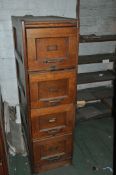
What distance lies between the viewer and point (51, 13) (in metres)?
2.16

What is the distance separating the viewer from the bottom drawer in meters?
1.85

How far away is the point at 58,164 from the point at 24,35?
1.33 m

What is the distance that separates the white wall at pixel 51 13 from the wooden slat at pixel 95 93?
0.31m

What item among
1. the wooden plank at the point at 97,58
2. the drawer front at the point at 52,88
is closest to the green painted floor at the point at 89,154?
the drawer front at the point at 52,88

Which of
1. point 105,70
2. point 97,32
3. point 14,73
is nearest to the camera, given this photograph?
point 14,73

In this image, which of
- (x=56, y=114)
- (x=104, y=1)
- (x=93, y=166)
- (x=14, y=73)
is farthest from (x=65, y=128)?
(x=104, y=1)

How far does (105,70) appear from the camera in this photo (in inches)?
113

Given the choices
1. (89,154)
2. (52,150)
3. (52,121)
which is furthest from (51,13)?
(89,154)

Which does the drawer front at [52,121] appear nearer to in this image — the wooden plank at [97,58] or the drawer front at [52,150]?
the drawer front at [52,150]

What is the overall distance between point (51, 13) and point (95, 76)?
101 centimetres

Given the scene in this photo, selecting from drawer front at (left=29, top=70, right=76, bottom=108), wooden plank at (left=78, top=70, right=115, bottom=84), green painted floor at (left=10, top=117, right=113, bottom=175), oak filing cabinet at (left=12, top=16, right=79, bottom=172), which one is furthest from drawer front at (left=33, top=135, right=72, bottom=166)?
wooden plank at (left=78, top=70, right=115, bottom=84)

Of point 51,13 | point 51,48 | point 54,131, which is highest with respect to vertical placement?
point 51,13

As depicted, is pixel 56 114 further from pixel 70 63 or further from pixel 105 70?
pixel 105 70

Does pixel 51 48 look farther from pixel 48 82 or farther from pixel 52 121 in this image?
pixel 52 121
